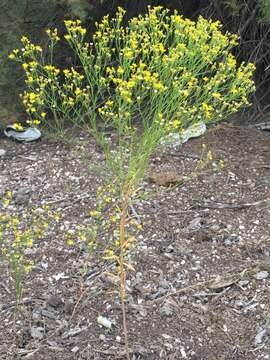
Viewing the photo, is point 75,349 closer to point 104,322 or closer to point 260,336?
point 104,322

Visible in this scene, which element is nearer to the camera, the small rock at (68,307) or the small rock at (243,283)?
the small rock at (68,307)

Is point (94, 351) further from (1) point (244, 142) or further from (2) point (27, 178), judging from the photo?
(1) point (244, 142)

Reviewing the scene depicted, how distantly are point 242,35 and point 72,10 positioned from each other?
1.54 m

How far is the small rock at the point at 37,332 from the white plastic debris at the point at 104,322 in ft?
0.89

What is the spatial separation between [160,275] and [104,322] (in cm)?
45

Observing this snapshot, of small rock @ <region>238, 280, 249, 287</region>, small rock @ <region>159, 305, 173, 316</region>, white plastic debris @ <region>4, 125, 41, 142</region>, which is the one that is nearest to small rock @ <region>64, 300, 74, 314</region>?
small rock @ <region>159, 305, 173, 316</region>

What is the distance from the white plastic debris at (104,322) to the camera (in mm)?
2908

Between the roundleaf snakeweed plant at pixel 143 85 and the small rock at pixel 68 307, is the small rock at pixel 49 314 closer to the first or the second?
the small rock at pixel 68 307

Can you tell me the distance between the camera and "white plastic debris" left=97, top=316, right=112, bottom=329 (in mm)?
2908

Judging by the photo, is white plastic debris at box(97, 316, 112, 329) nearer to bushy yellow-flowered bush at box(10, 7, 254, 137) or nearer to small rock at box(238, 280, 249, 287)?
small rock at box(238, 280, 249, 287)

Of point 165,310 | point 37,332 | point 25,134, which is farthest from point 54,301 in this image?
point 25,134

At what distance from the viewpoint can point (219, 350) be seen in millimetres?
2822

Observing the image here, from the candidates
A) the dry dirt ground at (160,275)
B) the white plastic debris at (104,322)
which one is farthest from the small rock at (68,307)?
the white plastic debris at (104,322)

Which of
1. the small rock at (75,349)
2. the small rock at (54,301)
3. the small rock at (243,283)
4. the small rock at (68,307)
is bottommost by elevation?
the small rock at (243,283)
